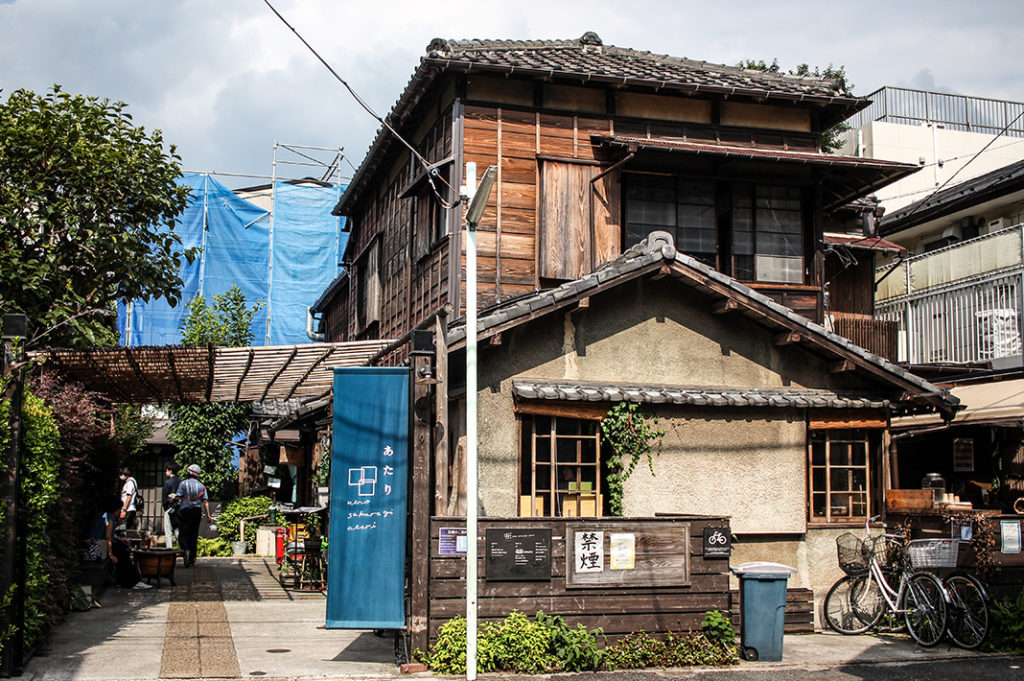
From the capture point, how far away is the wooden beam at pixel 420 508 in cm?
1007

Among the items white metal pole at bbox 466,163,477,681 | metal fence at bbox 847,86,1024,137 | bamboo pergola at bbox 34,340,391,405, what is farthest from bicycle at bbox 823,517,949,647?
metal fence at bbox 847,86,1024,137

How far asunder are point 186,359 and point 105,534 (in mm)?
4802

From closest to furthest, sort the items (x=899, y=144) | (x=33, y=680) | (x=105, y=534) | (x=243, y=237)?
(x=33, y=680) < (x=105, y=534) < (x=899, y=144) < (x=243, y=237)

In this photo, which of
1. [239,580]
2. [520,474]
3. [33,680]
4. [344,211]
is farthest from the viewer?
[344,211]

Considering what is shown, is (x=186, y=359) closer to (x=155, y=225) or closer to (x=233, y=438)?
(x=155, y=225)

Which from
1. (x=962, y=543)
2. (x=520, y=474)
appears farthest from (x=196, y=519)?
(x=962, y=543)

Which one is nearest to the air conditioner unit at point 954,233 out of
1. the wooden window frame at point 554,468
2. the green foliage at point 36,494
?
the wooden window frame at point 554,468

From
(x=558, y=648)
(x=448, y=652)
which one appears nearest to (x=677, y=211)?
(x=558, y=648)

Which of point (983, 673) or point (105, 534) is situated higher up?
point (105, 534)

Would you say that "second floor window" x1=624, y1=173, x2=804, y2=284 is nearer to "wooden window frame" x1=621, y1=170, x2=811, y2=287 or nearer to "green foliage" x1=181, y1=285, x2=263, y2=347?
"wooden window frame" x1=621, y1=170, x2=811, y2=287

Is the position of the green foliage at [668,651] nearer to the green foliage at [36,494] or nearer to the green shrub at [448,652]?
the green shrub at [448,652]

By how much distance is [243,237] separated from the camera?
1308 inches

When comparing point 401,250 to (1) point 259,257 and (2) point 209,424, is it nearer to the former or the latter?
(2) point 209,424

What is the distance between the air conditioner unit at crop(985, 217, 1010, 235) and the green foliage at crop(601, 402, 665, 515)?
1460cm
